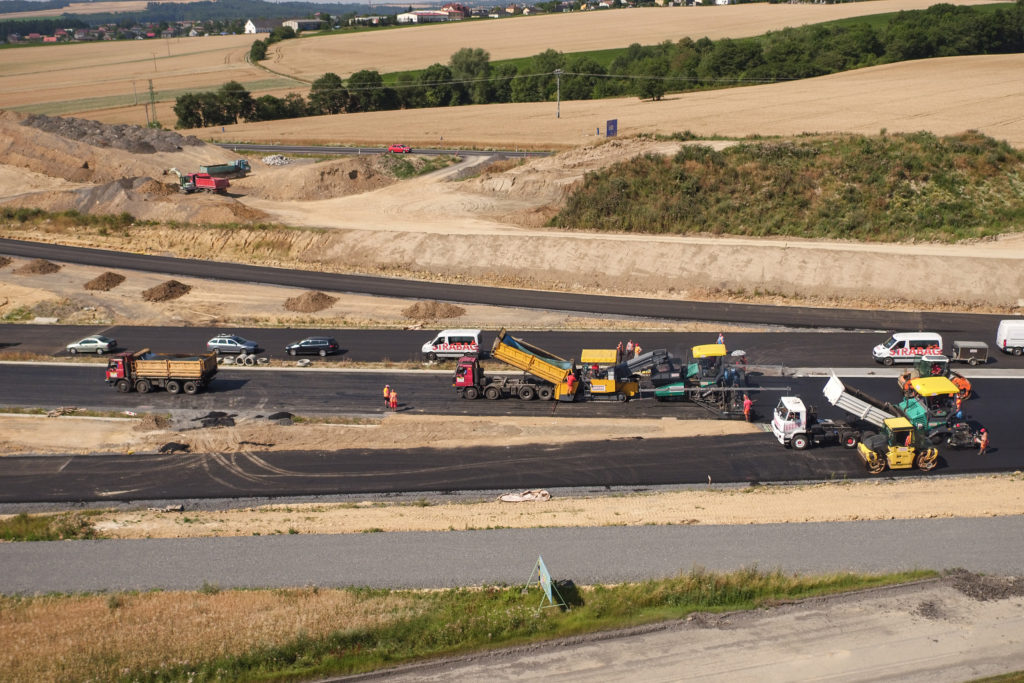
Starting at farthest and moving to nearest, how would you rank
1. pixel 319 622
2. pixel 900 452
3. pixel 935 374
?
pixel 935 374 → pixel 900 452 → pixel 319 622

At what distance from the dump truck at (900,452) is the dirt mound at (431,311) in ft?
92.2

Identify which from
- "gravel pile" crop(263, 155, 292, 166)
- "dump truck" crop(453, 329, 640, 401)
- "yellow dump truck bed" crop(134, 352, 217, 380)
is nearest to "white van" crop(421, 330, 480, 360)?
"dump truck" crop(453, 329, 640, 401)

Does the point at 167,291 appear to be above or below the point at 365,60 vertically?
below

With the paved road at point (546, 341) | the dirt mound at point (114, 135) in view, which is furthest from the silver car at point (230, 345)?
the dirt mound at point (114, 135)

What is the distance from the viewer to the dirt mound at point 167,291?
60.9m

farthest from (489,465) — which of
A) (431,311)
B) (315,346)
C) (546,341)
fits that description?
(431,311)

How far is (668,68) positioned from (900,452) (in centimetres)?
10949

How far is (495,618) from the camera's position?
80.0ft

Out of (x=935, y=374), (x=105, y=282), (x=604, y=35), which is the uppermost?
(x=604, y=35)

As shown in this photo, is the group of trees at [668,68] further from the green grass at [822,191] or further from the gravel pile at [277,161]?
the green grass at [822,191]

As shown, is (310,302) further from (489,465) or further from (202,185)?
(202,185)

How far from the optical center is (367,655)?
76.5 feet

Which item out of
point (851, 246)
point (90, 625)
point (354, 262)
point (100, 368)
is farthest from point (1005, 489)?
point (354, 262)

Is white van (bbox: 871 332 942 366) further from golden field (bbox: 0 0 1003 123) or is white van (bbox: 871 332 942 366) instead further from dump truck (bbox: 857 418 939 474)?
golden field (bbox: 0 0 1003 123)
